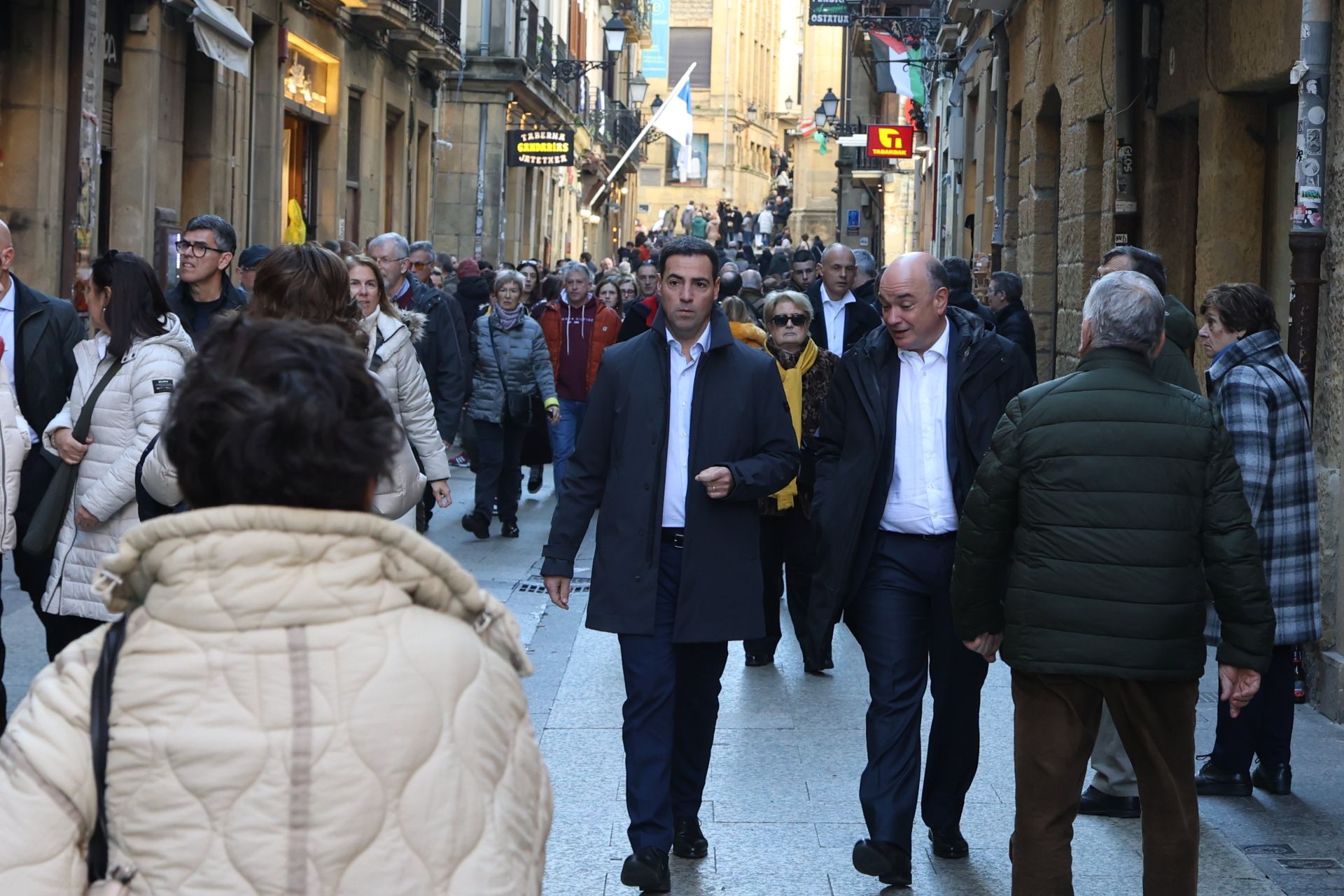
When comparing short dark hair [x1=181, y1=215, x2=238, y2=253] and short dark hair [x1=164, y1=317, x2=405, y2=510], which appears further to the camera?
short dark hair [x1=181, y1=215, x2=238, y2=253]

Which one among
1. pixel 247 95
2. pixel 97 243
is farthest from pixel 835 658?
pixel 247 95

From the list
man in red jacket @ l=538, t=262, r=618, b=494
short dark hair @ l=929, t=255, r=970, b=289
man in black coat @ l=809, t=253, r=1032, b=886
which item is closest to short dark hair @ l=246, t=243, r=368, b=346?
man in black coat @ l=809, t=253, r=1032, b=886

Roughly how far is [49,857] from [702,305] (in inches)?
141

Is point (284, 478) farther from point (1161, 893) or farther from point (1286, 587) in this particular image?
point (1286, 587)

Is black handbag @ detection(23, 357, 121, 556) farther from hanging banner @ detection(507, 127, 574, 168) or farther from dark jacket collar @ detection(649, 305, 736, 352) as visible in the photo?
hanging banner @ detection(507, 127, 574, 168)

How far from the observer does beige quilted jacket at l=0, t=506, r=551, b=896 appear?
6.82ft

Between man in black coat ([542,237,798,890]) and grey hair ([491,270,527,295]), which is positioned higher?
grey hair ([491,270,527,295])

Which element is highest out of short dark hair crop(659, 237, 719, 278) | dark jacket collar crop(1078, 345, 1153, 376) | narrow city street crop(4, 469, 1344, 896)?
short dark hair crop(659, 237, 719, 278)

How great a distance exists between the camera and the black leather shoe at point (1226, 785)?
6.25 m

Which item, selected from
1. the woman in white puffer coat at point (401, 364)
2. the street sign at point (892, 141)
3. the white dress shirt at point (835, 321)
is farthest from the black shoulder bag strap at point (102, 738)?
the street sign at point (892, 141)

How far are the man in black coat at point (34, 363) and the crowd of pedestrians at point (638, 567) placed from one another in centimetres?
2

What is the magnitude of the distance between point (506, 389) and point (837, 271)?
324cm

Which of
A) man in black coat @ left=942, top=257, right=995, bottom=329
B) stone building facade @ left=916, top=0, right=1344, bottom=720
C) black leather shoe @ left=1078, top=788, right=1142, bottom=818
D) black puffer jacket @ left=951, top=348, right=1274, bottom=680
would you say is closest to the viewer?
black puffer jacket @ left=951, top=348, right=1274, bottom=680

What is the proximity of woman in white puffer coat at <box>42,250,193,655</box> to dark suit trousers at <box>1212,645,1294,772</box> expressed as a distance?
12.0 feet
